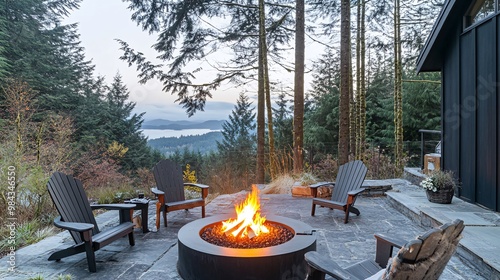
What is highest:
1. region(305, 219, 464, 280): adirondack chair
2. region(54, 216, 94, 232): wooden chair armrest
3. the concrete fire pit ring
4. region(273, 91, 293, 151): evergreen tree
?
region(273, 91, 293, 151): evergreen tree

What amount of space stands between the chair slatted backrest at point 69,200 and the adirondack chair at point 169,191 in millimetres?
914

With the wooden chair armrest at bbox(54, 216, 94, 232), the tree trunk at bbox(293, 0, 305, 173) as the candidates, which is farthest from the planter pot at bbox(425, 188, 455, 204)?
the wooden chair armrest at bbox(54, 216, 94, 232)

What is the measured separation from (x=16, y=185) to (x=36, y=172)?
0.37m

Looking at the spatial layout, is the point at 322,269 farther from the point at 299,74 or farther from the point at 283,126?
the point at 283,126

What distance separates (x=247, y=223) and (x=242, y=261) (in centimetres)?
64

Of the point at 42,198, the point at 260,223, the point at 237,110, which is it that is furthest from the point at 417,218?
the point at 237,110

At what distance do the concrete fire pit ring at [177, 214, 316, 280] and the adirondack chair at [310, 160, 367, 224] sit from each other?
167cm

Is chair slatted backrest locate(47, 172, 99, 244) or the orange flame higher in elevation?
chair slatted backrest locate(47, 172, 99, 244)

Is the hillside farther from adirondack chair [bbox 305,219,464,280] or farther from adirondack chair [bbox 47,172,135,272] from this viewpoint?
Answer: adirondack chair [bbox 305,219,464,280]

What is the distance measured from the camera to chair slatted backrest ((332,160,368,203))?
4.25m

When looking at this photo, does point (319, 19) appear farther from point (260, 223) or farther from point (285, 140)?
point (260, 223)

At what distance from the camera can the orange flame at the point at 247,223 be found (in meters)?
2.70

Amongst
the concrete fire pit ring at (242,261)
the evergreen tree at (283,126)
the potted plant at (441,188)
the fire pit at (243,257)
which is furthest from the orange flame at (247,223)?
the evergreen tree at (283,126)

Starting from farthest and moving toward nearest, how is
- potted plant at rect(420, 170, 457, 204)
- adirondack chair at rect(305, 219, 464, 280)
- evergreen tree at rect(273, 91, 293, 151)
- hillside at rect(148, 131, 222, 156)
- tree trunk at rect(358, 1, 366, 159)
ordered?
hillside at rect(148, 131, 222, 156)
evergreen tree at rect(273, 91, 293, 151)
tree trunk at rect(358, 1, 366, 159)
potted plant at rect(420, 170, 457, 204)
adirondack chair at rect(305, 219, 464, 280)
